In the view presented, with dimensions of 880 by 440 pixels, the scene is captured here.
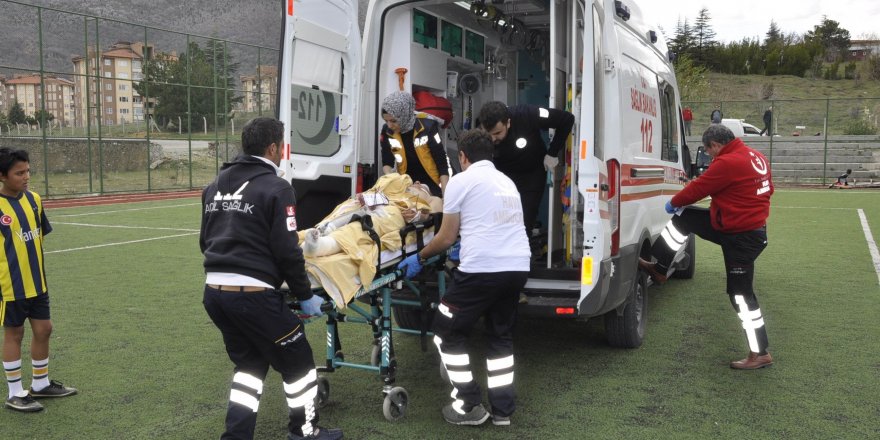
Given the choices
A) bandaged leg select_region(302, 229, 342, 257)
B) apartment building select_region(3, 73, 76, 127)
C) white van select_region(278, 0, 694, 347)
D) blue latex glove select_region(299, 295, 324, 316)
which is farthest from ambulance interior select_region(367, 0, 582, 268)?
apartment building select_region(3, 73, 76, 127)

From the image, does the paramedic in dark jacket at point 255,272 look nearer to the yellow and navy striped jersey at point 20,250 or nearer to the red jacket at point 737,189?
the yellow and navy striped jersey at point 20,250

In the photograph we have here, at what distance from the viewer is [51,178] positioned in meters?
19.9

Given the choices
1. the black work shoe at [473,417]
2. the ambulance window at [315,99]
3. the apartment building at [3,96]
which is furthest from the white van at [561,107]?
the apartment building at [3,96]

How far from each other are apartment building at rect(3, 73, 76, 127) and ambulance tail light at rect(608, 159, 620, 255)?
1903 centimetres

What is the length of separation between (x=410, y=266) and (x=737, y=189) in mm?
2560

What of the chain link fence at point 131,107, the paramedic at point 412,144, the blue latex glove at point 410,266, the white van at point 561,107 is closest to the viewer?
the blue latex glove at point 410,266

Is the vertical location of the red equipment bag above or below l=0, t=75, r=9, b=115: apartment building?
below

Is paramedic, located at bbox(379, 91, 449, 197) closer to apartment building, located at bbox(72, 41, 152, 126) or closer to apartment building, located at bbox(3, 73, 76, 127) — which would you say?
apartment building, located at bbox(3, 73, 76, 127)

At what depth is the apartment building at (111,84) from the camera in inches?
846

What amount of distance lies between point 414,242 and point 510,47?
408 cm

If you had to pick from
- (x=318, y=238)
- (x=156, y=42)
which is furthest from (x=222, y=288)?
(x=156, y=42)

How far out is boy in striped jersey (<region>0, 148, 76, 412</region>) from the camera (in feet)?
14.9

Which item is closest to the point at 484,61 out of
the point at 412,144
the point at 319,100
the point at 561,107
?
the point at 561,107

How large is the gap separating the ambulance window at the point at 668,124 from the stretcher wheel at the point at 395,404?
3711 mm
